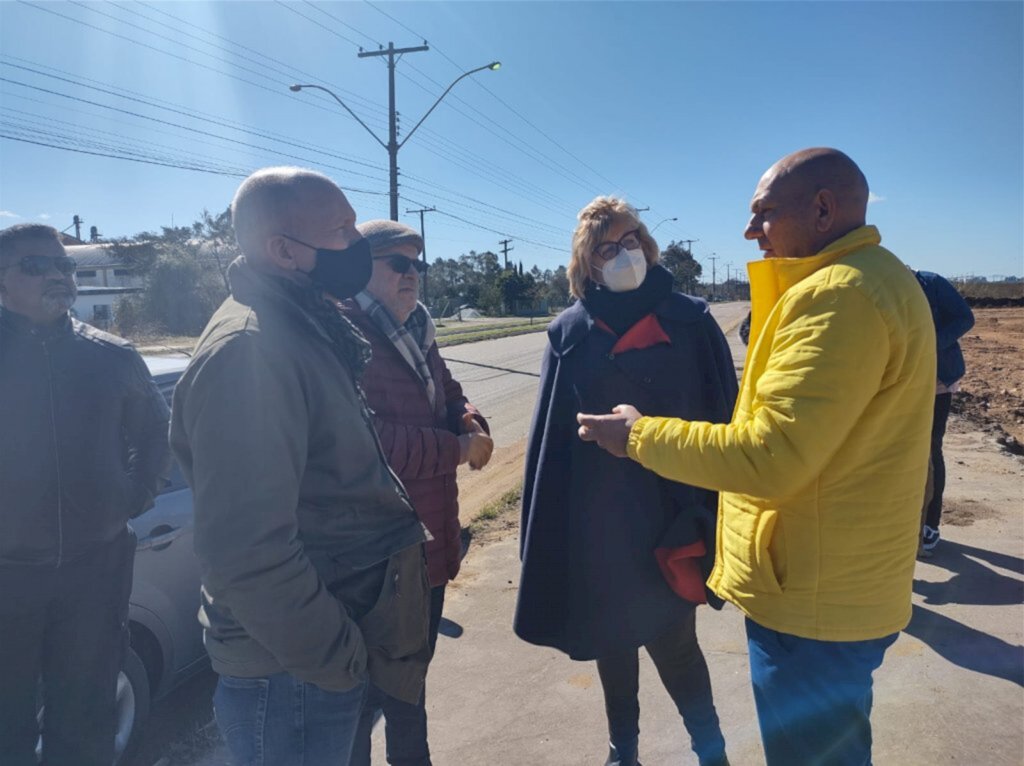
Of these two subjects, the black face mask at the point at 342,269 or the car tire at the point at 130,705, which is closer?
the black face mask at the point at 342,269

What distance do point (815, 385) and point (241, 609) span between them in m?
1.29

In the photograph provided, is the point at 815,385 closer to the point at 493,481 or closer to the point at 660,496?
the point at 660,496

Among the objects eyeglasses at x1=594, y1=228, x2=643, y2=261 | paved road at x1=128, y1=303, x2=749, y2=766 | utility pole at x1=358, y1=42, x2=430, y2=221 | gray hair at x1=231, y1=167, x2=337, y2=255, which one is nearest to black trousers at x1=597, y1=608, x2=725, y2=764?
paved road at x1=128, y1=303, x2=749, y2=766

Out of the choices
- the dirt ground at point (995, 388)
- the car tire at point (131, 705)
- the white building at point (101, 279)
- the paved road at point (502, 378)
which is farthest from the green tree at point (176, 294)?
the car tire at point (131, 705)

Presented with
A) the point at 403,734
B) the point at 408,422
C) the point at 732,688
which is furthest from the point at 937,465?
the point at 403,734

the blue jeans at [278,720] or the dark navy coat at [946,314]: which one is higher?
the dark navy coat at [946,314]

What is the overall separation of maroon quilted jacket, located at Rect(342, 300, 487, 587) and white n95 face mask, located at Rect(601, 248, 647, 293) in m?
0.77

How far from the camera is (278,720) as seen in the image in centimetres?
161

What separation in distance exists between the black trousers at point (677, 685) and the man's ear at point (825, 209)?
149 cm

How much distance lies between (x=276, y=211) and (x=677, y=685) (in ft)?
6.90

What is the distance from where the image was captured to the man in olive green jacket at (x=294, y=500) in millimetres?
1413

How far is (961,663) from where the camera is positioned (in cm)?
325

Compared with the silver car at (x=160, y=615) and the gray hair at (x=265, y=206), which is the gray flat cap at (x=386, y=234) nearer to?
the gray hair at (x=265, y=206)

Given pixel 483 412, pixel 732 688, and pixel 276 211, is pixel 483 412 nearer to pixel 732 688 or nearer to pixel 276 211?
pixel 732 688
